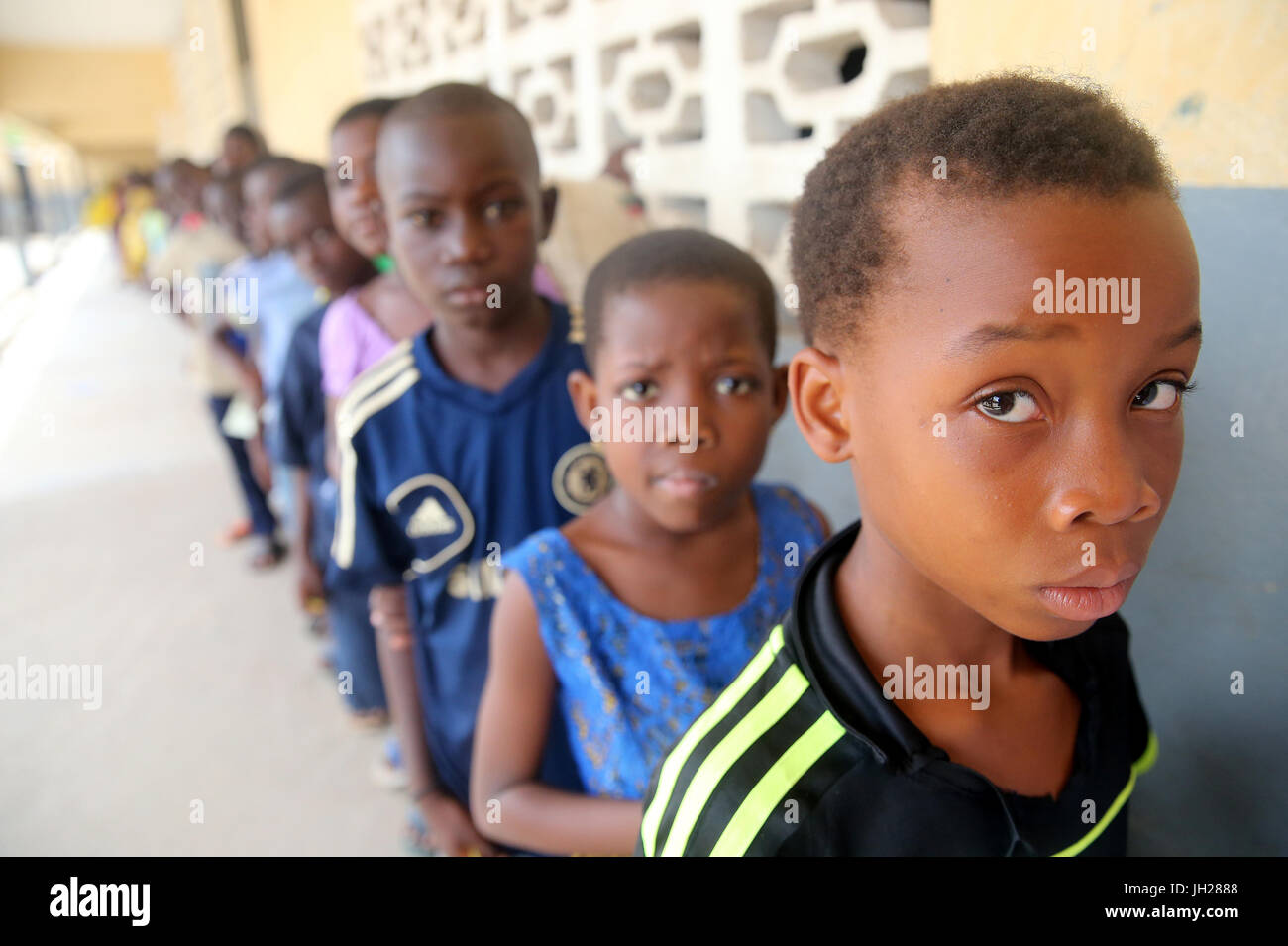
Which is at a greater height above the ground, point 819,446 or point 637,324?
point 637,324

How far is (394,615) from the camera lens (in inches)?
50.2

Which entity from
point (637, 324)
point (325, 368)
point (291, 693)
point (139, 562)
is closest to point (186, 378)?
point (139, 562)

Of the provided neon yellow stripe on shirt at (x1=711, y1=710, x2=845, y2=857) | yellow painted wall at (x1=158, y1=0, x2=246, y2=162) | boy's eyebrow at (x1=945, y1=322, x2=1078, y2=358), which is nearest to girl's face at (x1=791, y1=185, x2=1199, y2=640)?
boy's eyebrow at (x1=945, y1=322, x2=1078, y2=358)

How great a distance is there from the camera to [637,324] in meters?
0.86

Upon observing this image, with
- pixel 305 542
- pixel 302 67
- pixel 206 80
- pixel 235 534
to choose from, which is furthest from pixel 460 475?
pixel 206 80

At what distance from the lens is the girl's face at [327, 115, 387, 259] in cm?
160

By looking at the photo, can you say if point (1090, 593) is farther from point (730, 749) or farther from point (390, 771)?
point (390, 771)

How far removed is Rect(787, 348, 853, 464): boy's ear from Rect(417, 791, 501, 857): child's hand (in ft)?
2.56

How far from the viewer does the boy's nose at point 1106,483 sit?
0.46 metres

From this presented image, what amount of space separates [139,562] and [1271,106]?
3183 millimetres

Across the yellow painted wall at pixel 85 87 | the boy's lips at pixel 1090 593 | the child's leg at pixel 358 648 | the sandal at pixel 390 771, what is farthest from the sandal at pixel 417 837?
the yellow painted wall at pixel 85 87

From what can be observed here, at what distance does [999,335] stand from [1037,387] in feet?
0.11

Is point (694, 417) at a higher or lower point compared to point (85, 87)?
lower
